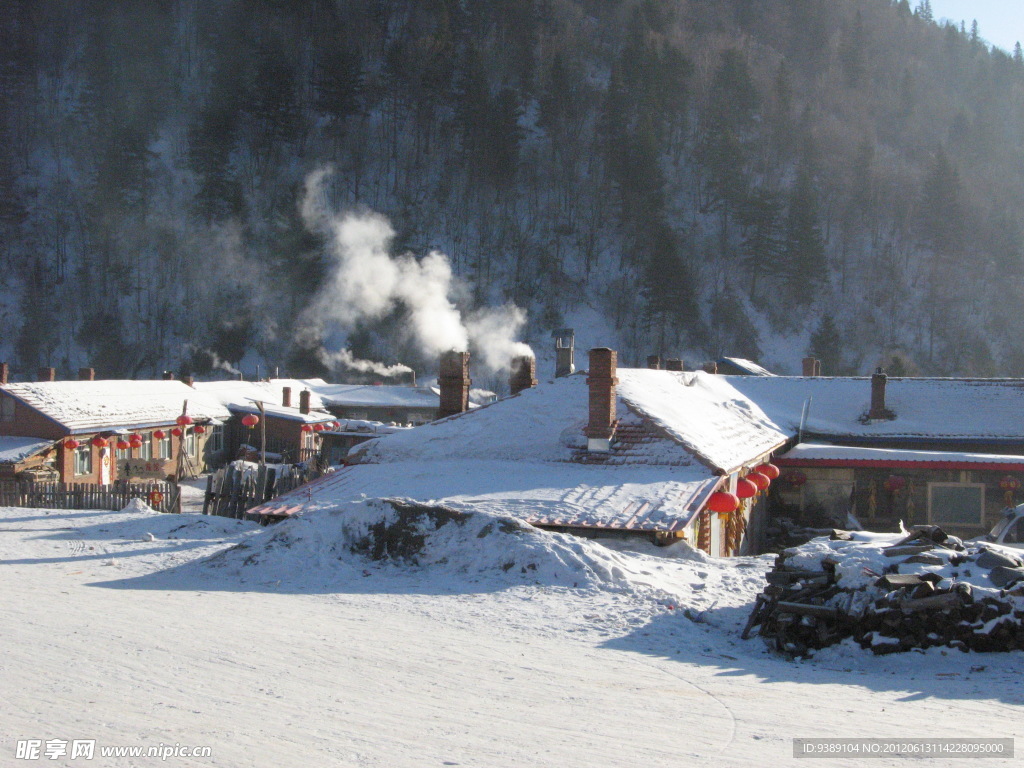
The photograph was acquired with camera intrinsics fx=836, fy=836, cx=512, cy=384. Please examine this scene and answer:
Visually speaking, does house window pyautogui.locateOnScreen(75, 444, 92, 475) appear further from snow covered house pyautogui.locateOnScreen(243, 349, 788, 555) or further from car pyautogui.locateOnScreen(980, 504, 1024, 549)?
car pyautogui.locateOnScreen(980, 504, 1024, 549)

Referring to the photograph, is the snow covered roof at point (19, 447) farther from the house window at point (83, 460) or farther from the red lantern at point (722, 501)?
the red lantern at point (722, 501)

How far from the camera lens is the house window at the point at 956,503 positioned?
20500 millimetres

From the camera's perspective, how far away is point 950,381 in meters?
27.1

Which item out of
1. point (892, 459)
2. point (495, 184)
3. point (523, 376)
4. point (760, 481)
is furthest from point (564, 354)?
point (495, 184)

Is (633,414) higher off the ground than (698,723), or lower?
higher

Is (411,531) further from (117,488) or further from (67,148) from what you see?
(67,148)

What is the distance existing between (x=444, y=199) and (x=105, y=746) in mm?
71230

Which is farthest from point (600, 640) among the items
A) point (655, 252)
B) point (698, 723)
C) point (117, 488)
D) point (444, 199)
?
point (444, 199)

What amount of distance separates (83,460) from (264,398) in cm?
1367

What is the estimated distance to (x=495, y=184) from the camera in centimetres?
7450

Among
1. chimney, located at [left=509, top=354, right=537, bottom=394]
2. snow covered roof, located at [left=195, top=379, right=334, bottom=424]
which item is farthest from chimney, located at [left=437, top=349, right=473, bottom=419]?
snow covered roof, located at [left=195, top=379, right=334, bottom=424]

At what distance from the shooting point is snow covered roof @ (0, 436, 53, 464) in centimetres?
2867

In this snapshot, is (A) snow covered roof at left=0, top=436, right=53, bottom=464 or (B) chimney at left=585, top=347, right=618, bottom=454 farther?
(A) snow covered roof at left=0, top=436, right=53, bottom=464

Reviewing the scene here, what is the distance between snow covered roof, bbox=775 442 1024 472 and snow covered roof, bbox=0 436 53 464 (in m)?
24.8
